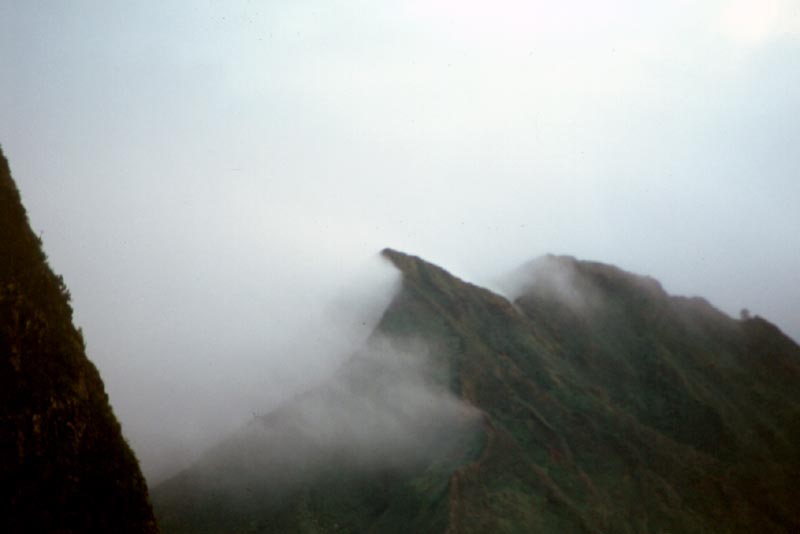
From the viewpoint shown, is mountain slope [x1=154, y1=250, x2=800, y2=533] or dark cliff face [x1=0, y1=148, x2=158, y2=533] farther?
mountain slope [x1=154, y1=250, x2=800, y2=533]

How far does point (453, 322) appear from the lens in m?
81.8

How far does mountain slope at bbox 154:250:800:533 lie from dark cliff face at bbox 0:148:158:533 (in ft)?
116

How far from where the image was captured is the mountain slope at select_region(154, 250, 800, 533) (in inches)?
2154

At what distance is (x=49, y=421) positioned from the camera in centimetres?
1816

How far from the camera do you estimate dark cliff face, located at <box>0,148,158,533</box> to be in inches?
672

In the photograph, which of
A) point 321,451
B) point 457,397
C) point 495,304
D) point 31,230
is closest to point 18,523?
point 31,230

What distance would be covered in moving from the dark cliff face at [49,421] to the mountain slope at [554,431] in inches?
1393

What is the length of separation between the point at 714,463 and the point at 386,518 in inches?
2222

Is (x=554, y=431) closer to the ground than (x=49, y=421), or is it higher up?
closer to the ground

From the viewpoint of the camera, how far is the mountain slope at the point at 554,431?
180 ft

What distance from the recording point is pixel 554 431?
224 ft

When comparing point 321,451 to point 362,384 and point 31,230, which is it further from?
point 31,230

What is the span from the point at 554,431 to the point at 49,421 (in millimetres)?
62817

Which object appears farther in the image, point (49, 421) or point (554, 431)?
point (554, 431)
